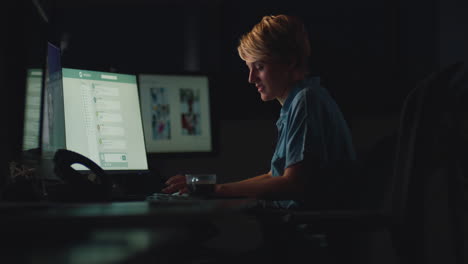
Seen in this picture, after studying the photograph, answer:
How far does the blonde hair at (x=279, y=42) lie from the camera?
1.86 meters

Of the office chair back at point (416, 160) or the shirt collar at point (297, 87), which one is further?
the shirt collar at point (297, 87)

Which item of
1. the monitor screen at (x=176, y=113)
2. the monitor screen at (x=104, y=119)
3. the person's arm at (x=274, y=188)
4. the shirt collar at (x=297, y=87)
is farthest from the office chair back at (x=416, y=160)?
the monitor screen at (x=176, y=113)

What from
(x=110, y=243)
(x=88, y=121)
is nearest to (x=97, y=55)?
(x=88, y=121)

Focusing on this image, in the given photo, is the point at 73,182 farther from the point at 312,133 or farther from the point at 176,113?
the point at 176,113

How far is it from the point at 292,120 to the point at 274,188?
23cm

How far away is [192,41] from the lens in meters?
5.67

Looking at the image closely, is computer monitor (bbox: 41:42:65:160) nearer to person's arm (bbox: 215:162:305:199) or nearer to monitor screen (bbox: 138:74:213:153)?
person's arm (bbox: 215:162:305:199)

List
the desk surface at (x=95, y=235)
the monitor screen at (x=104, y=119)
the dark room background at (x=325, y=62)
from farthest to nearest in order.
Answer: the monitor screen at (x=104, y=119) → the dark room background at (x=325, y=62) → the desk surface at (x=95, y=235)

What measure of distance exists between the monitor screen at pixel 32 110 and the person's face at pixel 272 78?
91 cm

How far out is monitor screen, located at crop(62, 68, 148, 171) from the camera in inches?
68.4

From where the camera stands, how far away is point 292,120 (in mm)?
1693

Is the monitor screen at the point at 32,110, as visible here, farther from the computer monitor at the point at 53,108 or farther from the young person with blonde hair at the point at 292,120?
the young person with blonde hair at the point at 292,120

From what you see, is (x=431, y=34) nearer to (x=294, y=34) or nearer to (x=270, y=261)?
(x=294, y=34)

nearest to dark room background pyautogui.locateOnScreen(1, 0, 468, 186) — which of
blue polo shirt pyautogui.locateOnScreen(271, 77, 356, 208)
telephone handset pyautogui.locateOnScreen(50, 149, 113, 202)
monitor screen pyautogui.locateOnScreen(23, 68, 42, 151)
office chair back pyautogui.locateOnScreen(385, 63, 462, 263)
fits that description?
monitor screen pyautogui.locateOnScreen(23, 68, 42, 151)
